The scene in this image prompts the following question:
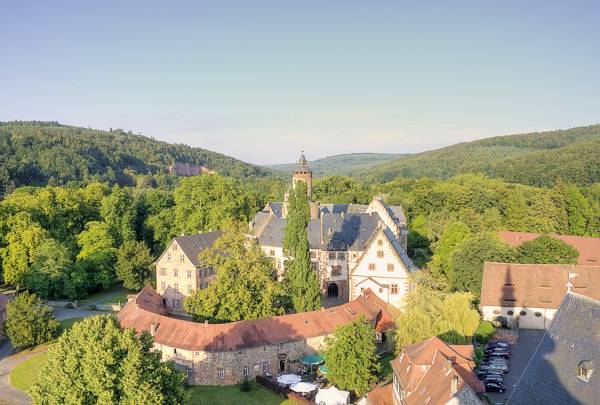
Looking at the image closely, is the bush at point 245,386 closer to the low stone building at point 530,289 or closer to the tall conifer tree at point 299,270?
the tall conifer tree at point 299,270

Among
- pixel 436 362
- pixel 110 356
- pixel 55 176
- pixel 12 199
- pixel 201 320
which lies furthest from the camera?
pixel 55 176

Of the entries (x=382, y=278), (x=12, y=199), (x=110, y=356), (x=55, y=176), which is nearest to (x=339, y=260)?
(x=382, y=278)

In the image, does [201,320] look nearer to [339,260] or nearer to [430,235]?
[339,260]

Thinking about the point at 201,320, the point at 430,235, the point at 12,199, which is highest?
the point at 12,199

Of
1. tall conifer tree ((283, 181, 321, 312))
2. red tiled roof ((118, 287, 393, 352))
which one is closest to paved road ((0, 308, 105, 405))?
red tiled roof ((118, 287, 393, 352))

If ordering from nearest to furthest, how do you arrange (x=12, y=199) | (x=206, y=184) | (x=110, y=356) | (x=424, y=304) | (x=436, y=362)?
(x=110, y=356) → (x=436, y=362) → (x=424, y=304) → (x=12, y=199) → (x=206, y=184)

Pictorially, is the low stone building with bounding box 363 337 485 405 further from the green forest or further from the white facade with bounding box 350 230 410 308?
the green forest

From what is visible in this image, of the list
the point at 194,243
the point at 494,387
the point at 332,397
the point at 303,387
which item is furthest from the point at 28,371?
the point at 494,387

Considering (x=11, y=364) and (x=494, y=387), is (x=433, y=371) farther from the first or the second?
(x=11, y=364)
